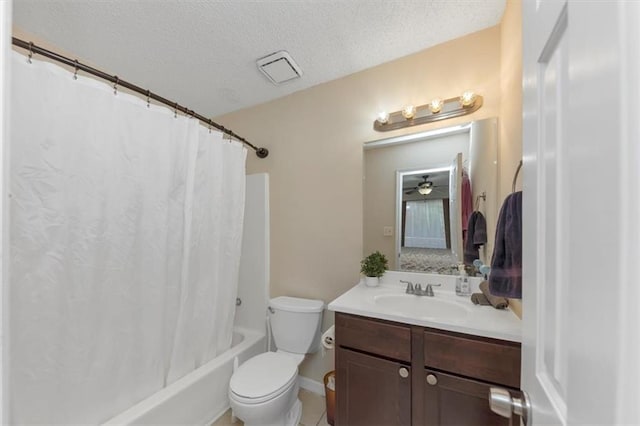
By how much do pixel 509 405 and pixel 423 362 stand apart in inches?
24.5

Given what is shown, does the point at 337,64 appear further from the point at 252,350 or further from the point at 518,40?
the point at 252,350

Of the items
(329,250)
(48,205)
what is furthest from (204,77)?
(329,250)

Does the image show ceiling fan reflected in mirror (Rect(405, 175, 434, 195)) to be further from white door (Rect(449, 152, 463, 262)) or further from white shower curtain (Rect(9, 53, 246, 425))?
white shower curtain (Rect(9, 53, 246, 425))

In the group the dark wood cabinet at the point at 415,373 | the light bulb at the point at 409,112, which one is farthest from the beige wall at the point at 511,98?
the light bulb at the point at 409,112

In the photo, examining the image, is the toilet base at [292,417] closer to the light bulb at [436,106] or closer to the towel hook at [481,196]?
the towel hook at [481,196]

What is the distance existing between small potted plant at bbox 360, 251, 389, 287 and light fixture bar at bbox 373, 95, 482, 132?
0.88m

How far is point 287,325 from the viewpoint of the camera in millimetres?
1774

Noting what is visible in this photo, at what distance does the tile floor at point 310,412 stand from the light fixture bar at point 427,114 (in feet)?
6.52

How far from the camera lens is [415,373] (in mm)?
1094

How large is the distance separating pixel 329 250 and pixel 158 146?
1.28m

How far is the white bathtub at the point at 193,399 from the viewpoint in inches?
48.9

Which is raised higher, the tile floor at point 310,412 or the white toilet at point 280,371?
the white toilet at point 280,371

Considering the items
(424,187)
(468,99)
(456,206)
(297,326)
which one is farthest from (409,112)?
(297,326)

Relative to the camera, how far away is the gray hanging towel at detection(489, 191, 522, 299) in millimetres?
901
